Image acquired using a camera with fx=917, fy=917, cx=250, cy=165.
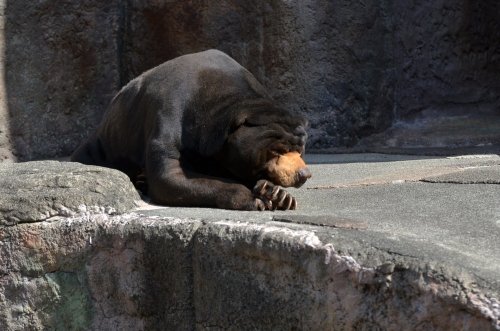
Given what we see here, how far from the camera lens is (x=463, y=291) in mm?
2275

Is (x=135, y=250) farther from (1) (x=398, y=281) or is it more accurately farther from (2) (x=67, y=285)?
(1) (x=398, y=281)

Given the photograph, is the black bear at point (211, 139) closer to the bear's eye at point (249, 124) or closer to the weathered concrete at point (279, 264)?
the bear's eye at point (249, 124)

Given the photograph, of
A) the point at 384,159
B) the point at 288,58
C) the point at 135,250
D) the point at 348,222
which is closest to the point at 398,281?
the point at 348,222

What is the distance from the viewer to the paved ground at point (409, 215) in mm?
2494

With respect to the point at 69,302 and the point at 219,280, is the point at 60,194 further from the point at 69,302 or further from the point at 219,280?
the point at 219,280

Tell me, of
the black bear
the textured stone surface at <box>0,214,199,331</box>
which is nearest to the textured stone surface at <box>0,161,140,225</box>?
the textured stone surface at <box>0,214,199,331</box>

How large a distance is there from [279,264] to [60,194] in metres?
1.09

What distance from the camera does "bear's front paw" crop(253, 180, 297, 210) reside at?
11.6ft

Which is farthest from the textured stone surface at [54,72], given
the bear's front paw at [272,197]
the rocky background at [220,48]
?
the bear's front paw at [272,197]

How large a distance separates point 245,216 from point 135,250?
0.41 meters

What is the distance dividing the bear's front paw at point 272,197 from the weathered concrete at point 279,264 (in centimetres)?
10

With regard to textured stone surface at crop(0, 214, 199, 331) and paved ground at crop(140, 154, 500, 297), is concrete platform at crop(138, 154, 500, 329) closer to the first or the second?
paved ground at crop(140, 154, 500, 297)

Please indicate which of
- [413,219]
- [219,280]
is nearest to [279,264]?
[219,280]

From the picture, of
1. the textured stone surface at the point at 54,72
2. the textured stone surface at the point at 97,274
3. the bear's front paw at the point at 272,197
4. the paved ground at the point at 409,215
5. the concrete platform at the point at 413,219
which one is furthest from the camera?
the textured stone surface at the point at 54,72
